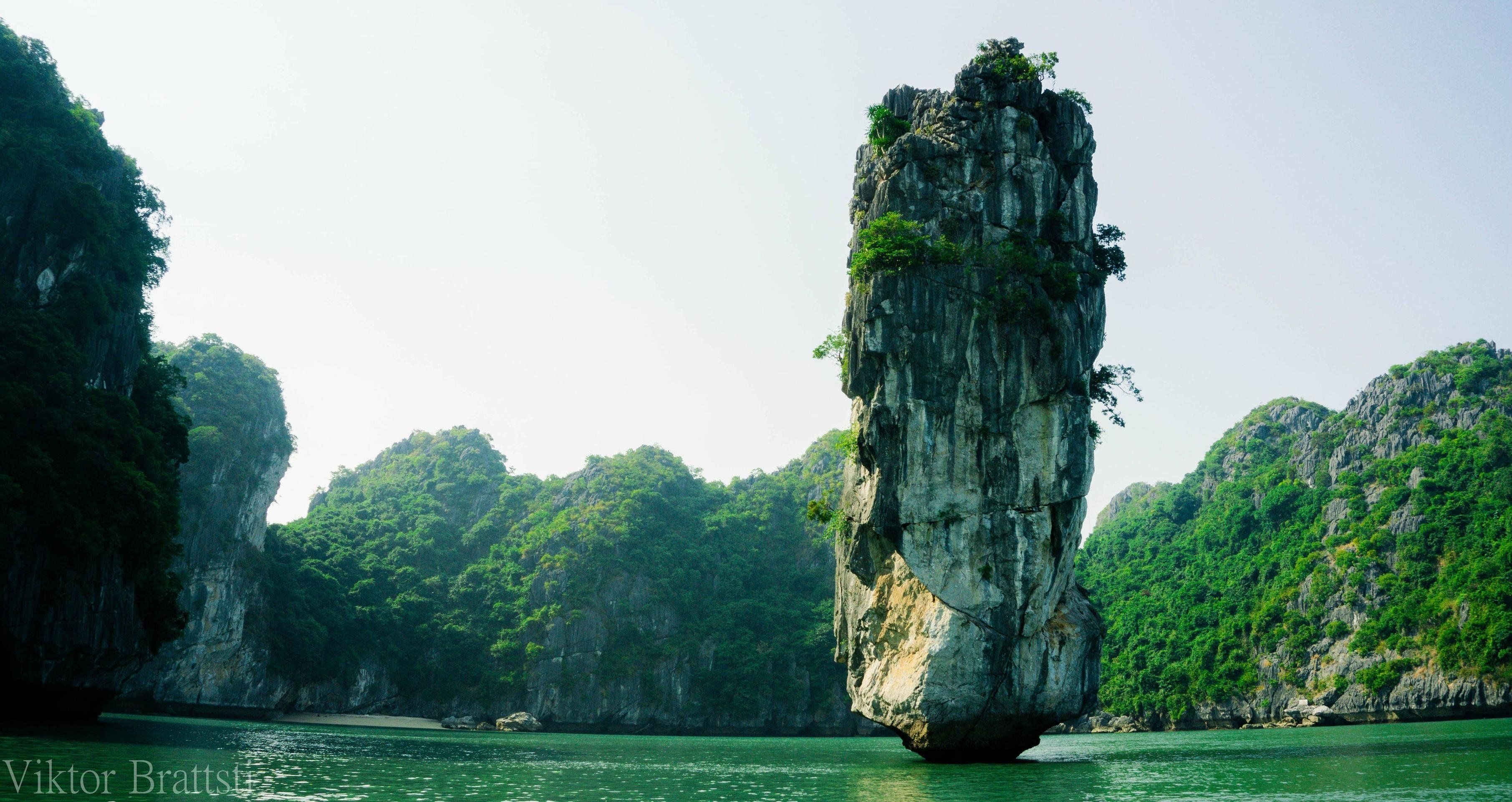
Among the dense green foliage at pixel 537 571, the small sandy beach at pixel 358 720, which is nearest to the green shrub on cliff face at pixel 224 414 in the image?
the dense green foliage at pixel 537 571

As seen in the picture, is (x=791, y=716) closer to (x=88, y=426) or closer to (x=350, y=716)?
(x=350, y=716)

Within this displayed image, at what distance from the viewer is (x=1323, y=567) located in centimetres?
5653

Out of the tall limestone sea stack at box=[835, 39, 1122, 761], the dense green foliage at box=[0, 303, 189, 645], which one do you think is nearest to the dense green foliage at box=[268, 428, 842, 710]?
the dense green foliage at box=[0, 303, 189, 645]

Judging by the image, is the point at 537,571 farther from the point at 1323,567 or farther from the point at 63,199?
the point at 1323,567

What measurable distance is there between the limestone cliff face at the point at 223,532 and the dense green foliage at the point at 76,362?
19671mm

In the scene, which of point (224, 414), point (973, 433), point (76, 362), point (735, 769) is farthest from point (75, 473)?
point (224, 414)

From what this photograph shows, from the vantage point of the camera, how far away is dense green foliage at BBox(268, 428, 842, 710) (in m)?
59.7

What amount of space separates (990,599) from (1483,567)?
38.3 m

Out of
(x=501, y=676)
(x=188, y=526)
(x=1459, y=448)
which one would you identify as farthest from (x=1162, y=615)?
(x=188, y=526)

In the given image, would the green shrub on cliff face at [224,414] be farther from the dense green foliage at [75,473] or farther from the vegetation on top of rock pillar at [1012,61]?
the vegetation on top of rock pillar at [1012,61]

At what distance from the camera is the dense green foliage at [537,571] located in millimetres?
59688

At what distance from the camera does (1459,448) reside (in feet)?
181

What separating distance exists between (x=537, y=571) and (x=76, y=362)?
4323cm

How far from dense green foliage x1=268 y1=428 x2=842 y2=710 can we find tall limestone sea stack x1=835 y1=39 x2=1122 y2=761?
3198cm
